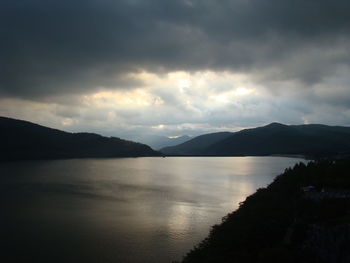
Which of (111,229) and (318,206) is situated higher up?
(318,206)

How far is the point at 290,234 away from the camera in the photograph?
116 feet

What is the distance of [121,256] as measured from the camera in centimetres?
4100

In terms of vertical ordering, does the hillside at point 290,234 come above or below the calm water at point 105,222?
above

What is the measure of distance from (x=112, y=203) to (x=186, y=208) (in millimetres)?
17972

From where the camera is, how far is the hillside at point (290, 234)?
27.9 metres

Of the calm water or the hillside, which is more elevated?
the hillside

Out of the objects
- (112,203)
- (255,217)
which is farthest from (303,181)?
(112,203)

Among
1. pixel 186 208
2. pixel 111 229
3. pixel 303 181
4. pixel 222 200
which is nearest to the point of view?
pixel 111 229

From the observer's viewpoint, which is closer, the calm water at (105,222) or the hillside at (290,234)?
the hillside at (290,234)

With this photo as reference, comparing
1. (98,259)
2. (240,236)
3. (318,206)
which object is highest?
(318,206)

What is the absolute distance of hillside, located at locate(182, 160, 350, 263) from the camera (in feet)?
91.6

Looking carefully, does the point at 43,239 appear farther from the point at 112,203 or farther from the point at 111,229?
the point at 112,203

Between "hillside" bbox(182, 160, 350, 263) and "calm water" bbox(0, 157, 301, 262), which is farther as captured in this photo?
"calm water" bbox(0, 157, 301, 262)

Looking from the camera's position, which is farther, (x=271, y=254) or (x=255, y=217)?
(x=255, y=217)
